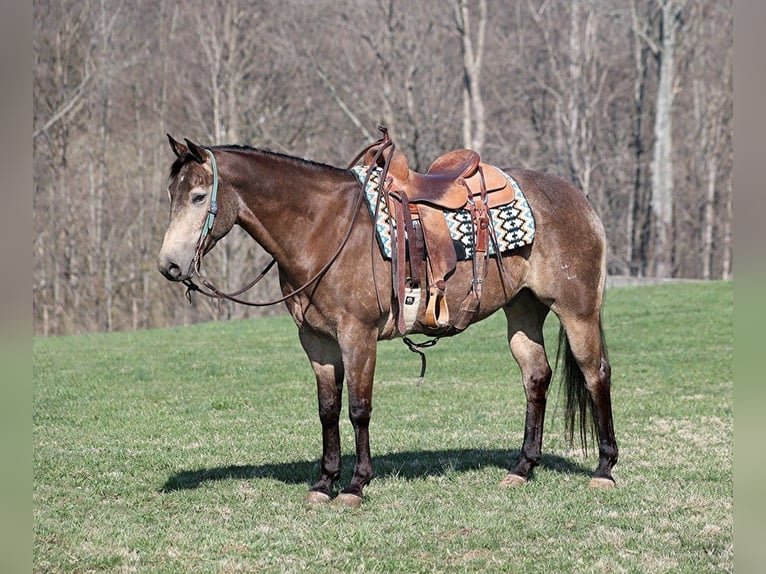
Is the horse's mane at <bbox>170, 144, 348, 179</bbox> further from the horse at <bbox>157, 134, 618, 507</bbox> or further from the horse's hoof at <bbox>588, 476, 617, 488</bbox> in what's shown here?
the horse's hoof at <bbox>588, 476, 617, 488</bbox>

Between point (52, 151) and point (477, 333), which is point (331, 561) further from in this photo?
point (52, 151)

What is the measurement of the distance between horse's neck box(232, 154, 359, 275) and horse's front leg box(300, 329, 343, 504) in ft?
1.77

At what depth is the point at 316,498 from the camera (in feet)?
18.9

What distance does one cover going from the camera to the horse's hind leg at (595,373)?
6.24 metres

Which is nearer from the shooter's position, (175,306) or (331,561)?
(331,561)

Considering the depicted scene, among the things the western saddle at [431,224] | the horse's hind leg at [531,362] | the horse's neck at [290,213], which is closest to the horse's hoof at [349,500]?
the western saddle at [431,224]

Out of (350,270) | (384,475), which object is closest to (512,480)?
(384,475)

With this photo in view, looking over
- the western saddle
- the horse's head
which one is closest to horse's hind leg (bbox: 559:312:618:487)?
the western saddle

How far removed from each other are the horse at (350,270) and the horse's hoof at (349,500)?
13 mm

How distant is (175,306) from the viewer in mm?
25125
